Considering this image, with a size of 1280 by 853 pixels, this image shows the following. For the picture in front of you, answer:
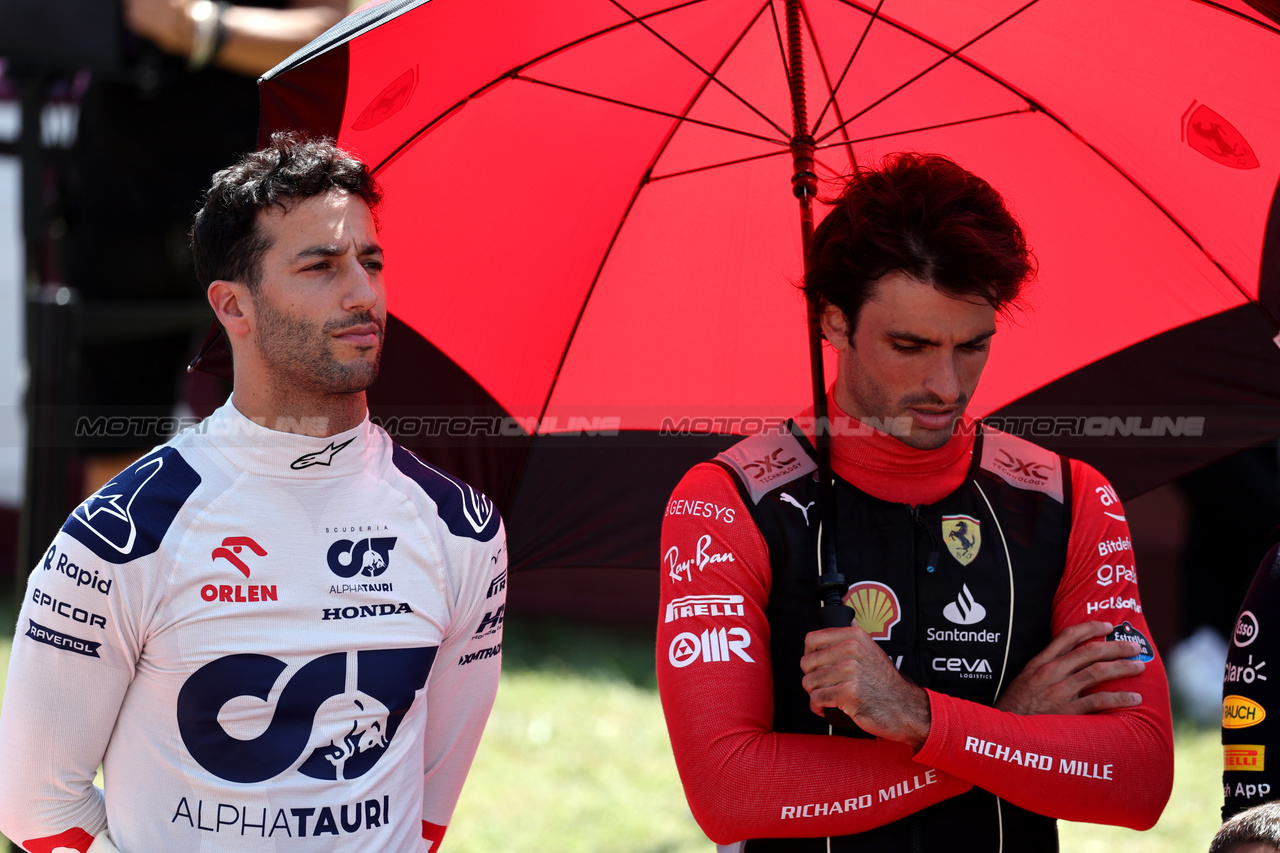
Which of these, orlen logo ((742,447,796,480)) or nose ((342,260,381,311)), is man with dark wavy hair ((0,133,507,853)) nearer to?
nose ((342,260,381,311))

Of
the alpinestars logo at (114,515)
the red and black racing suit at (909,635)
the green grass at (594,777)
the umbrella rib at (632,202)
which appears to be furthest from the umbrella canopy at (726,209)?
the green grass at (594,777)

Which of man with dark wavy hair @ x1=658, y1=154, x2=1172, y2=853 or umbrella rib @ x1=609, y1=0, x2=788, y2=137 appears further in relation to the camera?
umbrella rib @ x1=609, y1=0, x2=788, y2=137

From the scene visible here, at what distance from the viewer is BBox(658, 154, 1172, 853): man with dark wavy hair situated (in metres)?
Result: 1.98

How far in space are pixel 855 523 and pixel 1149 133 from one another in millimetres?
977

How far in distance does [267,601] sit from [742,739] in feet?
2.71

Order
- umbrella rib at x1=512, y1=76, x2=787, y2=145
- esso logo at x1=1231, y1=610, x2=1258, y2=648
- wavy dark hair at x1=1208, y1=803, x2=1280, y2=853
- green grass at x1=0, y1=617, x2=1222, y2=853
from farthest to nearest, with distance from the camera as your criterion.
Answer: green grass at x1=0, y1=617, x2=1222, y2=853 < umbrella rib at x1=512, y1=76, x2=787, y2=145 < esso logo at x1=1231, y1=610, x2=1258, y2=648 < wavy dark hair at x1=1208, y1=803, x2=1280, y2=853

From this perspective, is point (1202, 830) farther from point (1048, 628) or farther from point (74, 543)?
point (74, 543)

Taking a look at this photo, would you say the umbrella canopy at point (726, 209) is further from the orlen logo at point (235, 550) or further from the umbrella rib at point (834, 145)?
the orlen logo at point (235, 550)

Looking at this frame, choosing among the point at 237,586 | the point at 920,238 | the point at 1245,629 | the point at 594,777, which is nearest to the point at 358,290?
the point at 237,586

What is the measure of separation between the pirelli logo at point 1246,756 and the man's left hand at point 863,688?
24.7 inches

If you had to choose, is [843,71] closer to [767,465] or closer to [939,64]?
[939,64]

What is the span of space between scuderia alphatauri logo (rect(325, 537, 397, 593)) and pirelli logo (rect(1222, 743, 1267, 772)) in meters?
1.50

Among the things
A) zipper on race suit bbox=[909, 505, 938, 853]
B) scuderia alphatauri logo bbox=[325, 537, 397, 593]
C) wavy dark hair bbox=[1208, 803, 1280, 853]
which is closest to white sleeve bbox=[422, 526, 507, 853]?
scuderia alphatauri logo bbox=[325, 537, 397, 593]

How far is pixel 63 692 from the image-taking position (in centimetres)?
203
